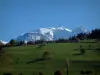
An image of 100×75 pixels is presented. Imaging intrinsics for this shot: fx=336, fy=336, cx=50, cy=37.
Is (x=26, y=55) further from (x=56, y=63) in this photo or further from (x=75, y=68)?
(x=75, y=68)

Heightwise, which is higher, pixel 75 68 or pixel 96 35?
pixel 96 35

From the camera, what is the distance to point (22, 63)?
9738 cm

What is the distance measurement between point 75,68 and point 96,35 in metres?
99.5

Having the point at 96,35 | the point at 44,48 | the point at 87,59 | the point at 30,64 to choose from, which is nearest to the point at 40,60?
the point at 30,64

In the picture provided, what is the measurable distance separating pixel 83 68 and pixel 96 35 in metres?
99.5

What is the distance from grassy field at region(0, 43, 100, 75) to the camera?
270 feet

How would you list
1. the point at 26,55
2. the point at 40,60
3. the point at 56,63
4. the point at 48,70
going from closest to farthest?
the point at 48,70 < the point at 56,63 < the point at 40,60 < the point at 26,55

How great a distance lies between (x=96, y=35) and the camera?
180 metres

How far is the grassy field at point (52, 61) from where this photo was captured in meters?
82.2

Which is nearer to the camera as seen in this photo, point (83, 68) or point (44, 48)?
point (83, 68)

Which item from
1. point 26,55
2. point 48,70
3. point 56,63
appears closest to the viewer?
point 48,70

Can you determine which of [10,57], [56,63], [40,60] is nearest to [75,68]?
[56,63]

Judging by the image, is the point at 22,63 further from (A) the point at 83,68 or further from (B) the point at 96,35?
(B) the point at 96,35

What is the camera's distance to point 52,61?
311 ft
